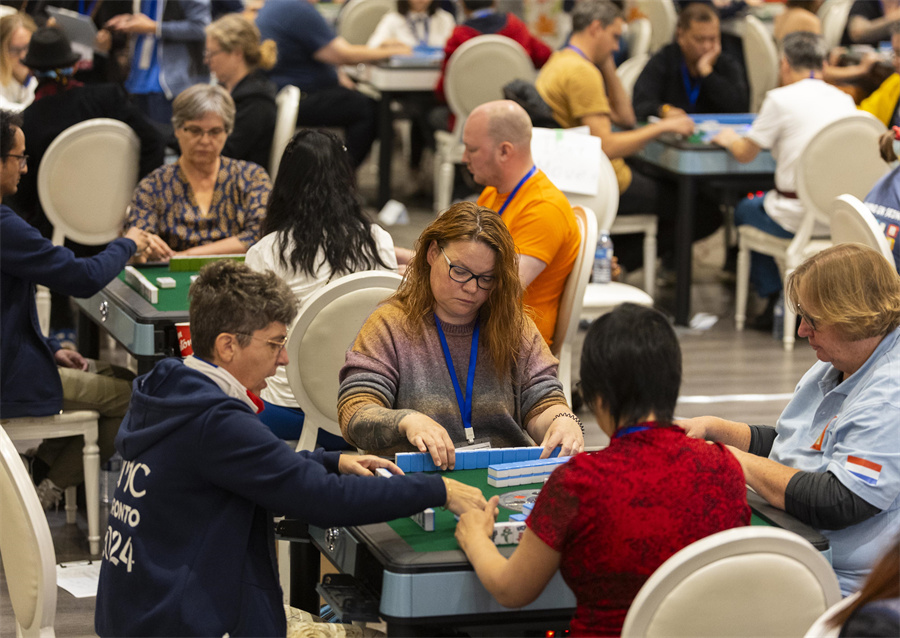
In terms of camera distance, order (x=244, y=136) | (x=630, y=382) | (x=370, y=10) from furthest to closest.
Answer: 1. (x=370, y=10)
2. (x=244, y=136)
3. (x=630, y=382)

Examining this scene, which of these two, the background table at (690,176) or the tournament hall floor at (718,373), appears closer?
the tournament hall floor at (718,373)

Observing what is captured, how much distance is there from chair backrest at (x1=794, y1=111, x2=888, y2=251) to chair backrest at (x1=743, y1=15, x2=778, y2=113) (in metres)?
2.48

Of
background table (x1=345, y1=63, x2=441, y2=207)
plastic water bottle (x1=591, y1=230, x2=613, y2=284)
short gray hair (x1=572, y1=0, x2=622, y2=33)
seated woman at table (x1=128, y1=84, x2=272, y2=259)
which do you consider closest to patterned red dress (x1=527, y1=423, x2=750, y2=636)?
seated woman at table (x1=128, y1=84, x2=272, y2=259)

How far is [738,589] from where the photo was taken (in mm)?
1795

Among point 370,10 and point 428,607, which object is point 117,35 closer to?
point 370,10

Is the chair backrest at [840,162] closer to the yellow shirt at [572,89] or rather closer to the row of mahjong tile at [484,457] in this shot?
the yellow shirt at [572,89]

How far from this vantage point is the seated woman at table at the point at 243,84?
577 centimetres

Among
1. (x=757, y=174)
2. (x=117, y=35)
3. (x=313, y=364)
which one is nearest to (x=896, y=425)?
(x=313, y=364)

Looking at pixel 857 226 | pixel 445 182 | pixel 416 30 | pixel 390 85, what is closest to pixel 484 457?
pixel 857 226

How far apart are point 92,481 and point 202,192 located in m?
1.27

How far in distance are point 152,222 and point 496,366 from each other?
208cm

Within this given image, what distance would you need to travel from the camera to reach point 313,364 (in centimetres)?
326

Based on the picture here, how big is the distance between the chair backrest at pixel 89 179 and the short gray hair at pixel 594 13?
7.43 ft

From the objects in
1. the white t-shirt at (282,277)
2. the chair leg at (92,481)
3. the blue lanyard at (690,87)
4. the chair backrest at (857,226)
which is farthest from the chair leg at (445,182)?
the chair leg at (92,481)
